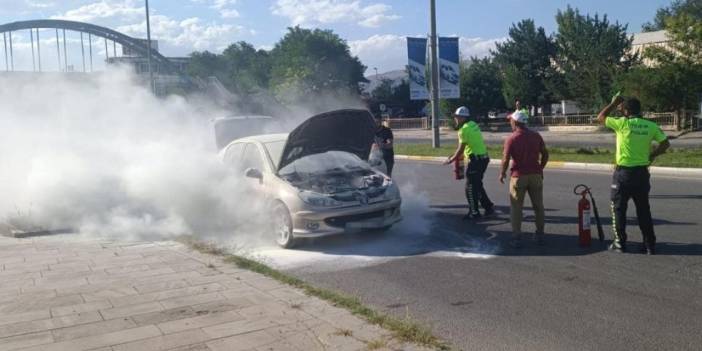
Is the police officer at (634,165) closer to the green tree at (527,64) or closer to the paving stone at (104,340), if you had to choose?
the paving stone at (104,340)

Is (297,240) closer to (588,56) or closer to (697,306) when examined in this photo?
(697,306)

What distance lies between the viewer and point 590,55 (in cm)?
5044

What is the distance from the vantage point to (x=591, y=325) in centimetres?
499

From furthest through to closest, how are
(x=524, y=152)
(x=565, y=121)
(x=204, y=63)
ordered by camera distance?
(x=204, y=63) < (x=565, y=121) < (x=524, y=152)

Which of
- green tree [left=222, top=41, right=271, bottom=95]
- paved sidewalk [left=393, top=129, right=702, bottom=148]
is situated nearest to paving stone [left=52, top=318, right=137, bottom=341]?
paved sidewalk [left=393, top=129, right=702, bottom=148]

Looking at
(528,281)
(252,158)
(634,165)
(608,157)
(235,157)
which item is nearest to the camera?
(528,281)

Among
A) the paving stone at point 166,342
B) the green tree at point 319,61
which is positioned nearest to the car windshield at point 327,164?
the paving stone at point 166,342

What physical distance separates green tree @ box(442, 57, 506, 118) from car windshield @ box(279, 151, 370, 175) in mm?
44988

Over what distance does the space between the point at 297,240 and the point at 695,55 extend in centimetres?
3204

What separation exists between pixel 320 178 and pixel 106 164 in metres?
5.07

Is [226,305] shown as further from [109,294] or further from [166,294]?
[109,294]

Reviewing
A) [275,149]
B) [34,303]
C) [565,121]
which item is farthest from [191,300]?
[565,121]

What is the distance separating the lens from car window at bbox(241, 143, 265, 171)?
31.3 ft

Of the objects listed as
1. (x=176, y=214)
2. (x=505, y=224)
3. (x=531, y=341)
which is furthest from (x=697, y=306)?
(x=176, y=214)
